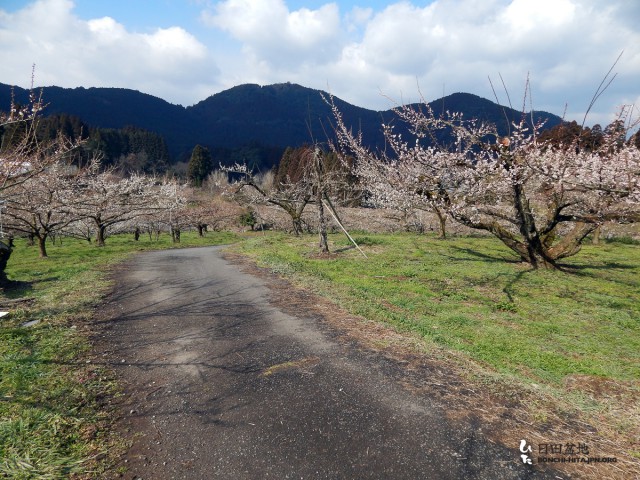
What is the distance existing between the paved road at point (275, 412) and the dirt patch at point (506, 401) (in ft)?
0.77

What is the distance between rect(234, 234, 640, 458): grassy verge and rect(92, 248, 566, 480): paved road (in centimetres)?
132

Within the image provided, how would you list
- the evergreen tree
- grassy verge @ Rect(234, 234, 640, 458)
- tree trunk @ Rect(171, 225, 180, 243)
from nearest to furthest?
grassy verge @ Rect(234, 234, 640, 458)
tree trunk @ Rect(171, 225, 180, 243)
the evergreen tree

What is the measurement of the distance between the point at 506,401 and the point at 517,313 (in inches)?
191

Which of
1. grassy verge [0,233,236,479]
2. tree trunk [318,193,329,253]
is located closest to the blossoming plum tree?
tree trunk [318,193,329,253]

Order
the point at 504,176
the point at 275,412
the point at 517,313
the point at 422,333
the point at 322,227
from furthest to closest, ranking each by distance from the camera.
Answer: the point at 322,227
the point at 504,176
the point at 517,313
the point at 422,333
the point at 275,412

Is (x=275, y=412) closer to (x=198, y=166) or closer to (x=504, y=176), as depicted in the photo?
(x=504, y=176)

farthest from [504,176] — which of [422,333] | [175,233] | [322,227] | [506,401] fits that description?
[175,233]

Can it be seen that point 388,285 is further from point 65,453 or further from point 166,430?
point 65,453

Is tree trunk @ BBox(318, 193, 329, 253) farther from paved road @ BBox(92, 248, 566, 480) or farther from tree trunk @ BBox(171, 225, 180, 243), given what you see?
tree trunk @ BBox(171, 225, 180, 243)

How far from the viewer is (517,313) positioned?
8.56 metres

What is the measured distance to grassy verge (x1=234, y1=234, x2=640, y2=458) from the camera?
4.85 metres

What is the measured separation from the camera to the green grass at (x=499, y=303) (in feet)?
19.7

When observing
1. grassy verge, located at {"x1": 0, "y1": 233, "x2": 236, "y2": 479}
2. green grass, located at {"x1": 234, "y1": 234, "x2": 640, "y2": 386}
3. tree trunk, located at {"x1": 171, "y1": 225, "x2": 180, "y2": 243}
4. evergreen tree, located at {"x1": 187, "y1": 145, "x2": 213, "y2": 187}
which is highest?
evergreen tree, located at {"x1": 187, "y1": 145, "x2": 213, "y2": 187}

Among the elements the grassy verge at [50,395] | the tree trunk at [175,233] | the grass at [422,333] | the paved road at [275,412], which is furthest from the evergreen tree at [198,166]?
the paved road at [275,412]
